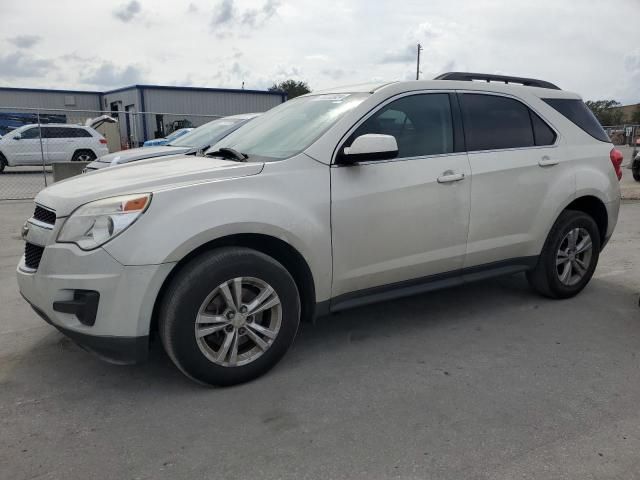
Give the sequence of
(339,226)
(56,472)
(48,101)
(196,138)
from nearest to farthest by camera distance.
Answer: (56,472) < (339,226) < (196,138) < (48,101)

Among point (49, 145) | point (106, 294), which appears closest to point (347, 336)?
point (106, 294)

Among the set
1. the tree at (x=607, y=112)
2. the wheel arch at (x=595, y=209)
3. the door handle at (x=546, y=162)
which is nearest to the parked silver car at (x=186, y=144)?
the door handle at (x=546, y=162)

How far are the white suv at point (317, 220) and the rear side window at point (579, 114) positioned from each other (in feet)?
0.05

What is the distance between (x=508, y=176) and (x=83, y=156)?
1671cm

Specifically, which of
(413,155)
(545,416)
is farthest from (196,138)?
(545,416)

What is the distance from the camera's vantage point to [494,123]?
4105 mm

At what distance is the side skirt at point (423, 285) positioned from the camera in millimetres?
3473

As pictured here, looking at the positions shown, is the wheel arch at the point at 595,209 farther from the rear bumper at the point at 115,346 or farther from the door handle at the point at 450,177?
the rear bumper at the point at 115,346

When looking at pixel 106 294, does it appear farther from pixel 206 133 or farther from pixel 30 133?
pixel 30 133

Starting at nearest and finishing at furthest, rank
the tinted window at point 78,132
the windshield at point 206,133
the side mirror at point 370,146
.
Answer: the side mirror at point 370,146 → the windshield at point 206,133 → the tinted window at point 78,132

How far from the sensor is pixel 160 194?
2.85 metres

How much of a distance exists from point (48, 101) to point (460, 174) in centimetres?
3656

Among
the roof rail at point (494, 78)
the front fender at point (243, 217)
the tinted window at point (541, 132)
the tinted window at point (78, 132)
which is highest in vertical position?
the tinted window at point (78, 132)

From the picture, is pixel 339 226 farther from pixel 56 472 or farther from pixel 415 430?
pixel 56 472
